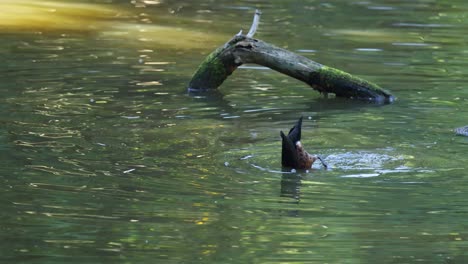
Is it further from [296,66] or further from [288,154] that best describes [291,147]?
[296,66]

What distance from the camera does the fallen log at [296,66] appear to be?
1250cm

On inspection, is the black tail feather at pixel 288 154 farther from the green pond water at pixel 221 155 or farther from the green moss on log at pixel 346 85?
the green moss on log at pixel 346 85

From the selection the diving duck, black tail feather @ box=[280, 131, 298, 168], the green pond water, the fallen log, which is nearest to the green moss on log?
the fallen log

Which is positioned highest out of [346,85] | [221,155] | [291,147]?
[291,147]

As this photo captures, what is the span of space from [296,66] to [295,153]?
374 cm

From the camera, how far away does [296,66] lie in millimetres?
12539

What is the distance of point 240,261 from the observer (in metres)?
6.63

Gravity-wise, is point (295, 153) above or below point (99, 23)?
above

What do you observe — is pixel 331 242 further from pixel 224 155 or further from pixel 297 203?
pixel 224 155

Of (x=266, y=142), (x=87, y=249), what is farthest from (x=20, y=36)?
(x=87, y=249)

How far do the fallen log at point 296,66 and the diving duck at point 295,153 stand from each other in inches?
139

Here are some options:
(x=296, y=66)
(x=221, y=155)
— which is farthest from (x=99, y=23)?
(x=221, y=155)

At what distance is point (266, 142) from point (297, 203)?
218cm

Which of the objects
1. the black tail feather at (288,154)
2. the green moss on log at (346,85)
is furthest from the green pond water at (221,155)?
the green moss on log at (346,85)
